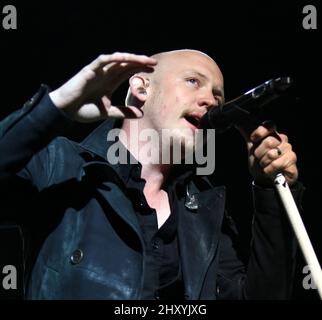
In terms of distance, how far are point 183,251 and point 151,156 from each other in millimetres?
295

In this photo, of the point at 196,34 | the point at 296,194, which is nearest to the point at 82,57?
the point at 196,34

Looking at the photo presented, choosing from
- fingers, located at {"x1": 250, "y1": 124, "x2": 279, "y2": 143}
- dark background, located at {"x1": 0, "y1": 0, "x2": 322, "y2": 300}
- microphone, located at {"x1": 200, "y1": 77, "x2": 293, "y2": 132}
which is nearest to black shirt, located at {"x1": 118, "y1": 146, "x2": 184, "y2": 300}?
microphone, located at {"x1": 200, "y1": 77, "x2": 293, "y2": 132}

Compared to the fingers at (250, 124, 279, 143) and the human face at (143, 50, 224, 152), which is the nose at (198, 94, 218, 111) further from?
the fingers at (250, 124, 279, 143)

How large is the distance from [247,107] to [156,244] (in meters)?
0.44

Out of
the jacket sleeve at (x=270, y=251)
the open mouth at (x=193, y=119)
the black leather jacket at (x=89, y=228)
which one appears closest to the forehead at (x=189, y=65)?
the open mouth at (x=193, y=119)

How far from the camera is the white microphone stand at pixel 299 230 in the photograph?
123cm

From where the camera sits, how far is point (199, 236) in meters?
1.64

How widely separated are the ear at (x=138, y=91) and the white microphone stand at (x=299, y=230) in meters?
0.58

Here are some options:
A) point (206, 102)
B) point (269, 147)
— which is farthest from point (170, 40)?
point (269, 147)

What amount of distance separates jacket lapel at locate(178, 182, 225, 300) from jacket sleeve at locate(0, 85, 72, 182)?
20.1 inches

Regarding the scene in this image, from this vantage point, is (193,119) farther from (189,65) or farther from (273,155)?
(273,155)

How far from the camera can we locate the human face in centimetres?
165

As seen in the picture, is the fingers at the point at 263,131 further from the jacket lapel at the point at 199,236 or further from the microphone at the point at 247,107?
the jacket lapel at the point at 199,236

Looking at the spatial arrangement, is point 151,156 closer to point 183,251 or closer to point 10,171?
point 183,251
